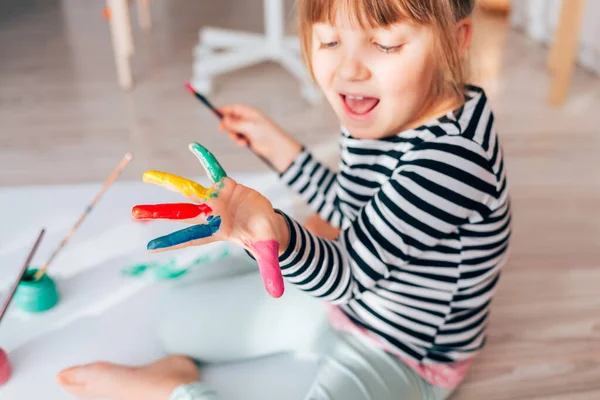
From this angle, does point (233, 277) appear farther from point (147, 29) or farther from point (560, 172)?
point (147, 29)

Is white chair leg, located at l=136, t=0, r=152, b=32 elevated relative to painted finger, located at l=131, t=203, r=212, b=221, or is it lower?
lower

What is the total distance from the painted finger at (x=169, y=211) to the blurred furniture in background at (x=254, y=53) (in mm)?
1187

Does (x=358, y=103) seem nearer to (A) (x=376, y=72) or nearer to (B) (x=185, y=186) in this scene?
(A) (x=376, y=72)

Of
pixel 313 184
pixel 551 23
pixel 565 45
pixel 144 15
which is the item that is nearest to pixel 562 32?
pixel 565 45

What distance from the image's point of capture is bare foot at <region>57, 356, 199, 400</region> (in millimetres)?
742

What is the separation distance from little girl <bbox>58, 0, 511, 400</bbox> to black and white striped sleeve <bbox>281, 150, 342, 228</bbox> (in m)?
0.09

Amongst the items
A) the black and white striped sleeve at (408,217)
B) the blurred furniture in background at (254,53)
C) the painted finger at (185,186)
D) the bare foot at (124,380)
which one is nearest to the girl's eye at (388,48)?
the black and white striped sleeve at (408,217)

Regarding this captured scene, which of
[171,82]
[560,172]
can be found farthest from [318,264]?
[171,82]

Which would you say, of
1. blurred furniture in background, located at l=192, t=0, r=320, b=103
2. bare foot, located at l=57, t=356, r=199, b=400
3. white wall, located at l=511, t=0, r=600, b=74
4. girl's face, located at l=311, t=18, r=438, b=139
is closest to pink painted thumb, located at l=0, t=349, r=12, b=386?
bare foot, located at l=57, t=356, r=199, b=400

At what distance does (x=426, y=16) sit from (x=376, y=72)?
7cm

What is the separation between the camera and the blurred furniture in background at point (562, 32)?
1.69m

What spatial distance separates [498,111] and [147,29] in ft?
4.34

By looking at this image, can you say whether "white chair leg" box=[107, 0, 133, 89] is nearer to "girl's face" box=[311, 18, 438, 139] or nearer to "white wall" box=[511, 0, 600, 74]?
"girl's face" box=[311, 18, 438, 139]

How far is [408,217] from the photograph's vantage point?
0.64 m
